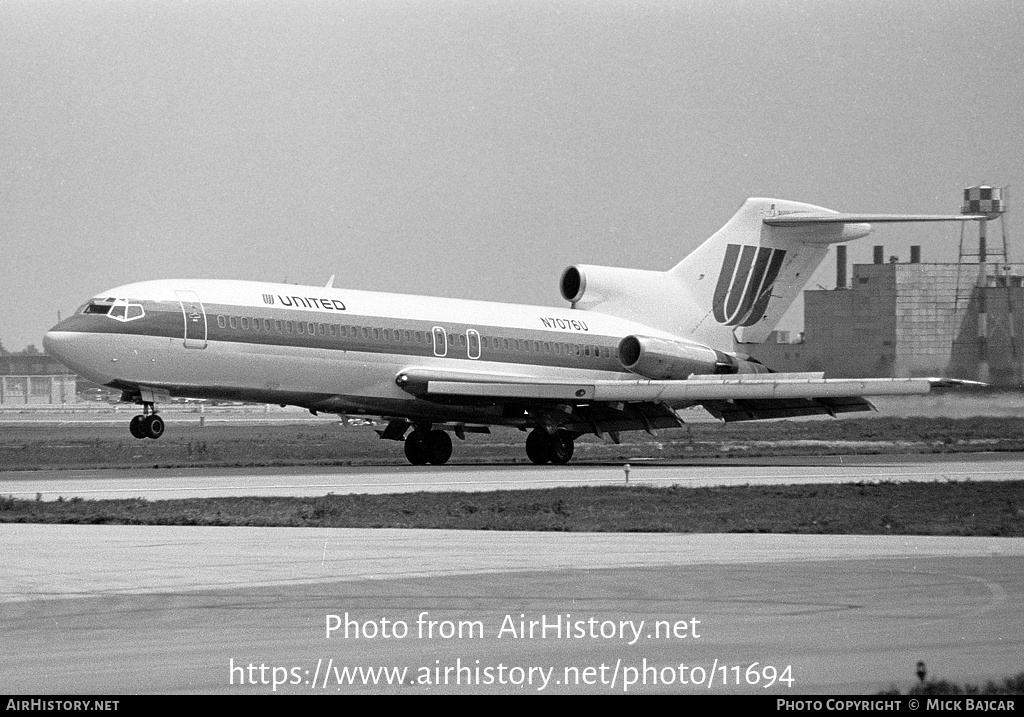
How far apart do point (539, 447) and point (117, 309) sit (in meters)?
12.2

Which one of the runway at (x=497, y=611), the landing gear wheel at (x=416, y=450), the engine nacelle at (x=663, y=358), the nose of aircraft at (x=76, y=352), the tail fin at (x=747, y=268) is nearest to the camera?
the runway at (x=497, y=611)

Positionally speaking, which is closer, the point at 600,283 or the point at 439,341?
the point at 439,341

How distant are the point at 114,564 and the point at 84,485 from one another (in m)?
13.2

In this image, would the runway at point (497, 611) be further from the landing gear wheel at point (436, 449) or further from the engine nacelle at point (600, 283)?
the engine nacelle at point (600, 283)

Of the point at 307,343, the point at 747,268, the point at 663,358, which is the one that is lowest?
the point at 663,358

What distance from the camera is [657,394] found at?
37.7 meters

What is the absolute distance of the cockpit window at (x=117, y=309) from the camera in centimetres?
3284

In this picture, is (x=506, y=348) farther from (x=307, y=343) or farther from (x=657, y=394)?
(x=307, y=343)

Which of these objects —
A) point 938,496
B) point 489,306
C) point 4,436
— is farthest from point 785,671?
point 4,436

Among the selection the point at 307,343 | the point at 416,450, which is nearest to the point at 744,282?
the point at 416,450

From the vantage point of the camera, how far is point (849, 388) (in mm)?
36469

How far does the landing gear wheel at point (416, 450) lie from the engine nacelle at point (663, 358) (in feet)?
22.6

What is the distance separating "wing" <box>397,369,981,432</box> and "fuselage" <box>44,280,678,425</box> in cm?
60

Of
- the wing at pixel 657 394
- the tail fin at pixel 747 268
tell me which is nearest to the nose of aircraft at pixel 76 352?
the wing at pixel 657 394
